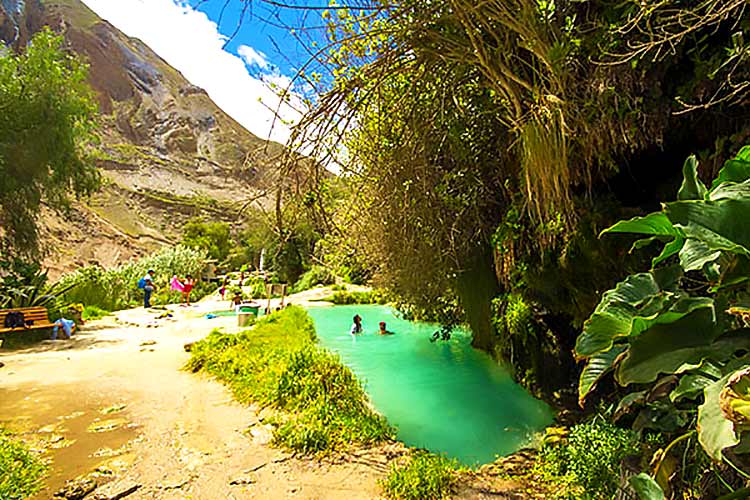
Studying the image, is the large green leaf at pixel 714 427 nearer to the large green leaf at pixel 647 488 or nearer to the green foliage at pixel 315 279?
the large green leaf at pixel 647 488

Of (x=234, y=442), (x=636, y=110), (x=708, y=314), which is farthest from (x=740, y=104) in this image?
(x=234, y=442)

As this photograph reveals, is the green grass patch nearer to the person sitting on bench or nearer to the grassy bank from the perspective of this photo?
the person sitting on bench

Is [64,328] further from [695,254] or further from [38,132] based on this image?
[695,254]

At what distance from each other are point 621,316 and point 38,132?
1125 centimetres

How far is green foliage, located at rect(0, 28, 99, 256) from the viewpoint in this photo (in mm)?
8281

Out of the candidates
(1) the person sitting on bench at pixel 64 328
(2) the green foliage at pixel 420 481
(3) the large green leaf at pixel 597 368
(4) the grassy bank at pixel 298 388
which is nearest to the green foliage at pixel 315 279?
(1) the person sitting on bench at pixel 64 328

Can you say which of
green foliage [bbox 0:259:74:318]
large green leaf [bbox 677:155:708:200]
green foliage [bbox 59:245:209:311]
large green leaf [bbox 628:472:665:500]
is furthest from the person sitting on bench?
large green leaf [bbox 677:155:708:200]

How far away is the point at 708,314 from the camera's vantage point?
1451 millimetres

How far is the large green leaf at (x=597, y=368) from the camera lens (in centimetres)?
162

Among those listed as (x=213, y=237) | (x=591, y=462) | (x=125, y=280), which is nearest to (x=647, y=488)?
(x=591, y=462)

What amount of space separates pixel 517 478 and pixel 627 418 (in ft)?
4.23

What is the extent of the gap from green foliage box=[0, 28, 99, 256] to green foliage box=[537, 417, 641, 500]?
Result: 11.1 m

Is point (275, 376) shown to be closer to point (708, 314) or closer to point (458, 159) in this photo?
point (458, 159)

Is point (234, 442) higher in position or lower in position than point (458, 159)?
lower
